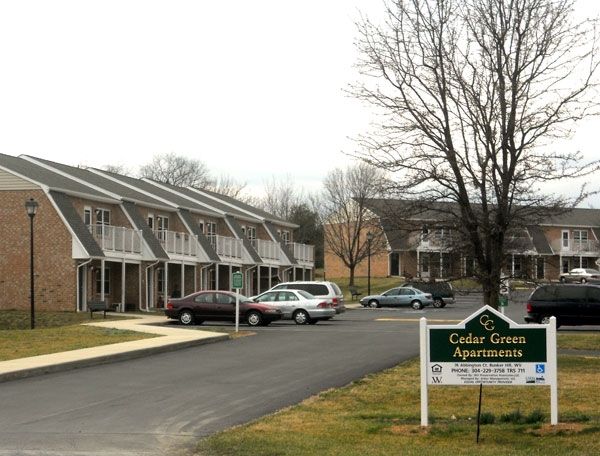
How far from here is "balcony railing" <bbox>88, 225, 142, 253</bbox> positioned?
147 ft

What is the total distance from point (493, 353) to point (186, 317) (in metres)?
26.7

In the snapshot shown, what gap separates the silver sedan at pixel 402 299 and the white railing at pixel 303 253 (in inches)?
522

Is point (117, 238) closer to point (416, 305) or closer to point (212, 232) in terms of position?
point (212, 232)

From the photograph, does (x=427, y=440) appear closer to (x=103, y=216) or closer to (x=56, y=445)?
(x=56, y=445)

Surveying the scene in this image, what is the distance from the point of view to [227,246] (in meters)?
59.2

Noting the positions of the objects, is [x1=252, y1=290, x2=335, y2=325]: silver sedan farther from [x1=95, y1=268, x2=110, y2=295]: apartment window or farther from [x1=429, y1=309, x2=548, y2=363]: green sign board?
→ [x1=429, y1=309, x2=548, y2=363]: green sign board

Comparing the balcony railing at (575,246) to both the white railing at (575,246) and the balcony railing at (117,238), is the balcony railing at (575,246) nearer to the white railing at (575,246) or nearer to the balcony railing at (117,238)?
the white railing at (575,246)

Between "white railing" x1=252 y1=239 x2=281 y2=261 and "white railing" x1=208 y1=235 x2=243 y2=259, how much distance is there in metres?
3.41

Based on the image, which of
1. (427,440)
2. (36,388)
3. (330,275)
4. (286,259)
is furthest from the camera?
(330,275)

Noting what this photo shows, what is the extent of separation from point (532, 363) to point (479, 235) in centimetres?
775

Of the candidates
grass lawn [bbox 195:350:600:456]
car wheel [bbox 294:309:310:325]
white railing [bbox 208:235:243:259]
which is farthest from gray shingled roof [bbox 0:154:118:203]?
grass lawn [bbox 195:350:600:456]

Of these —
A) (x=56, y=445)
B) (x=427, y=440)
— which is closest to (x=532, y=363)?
(x=427, y=440)

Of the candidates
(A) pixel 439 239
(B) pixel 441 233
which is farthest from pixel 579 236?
(A) pixel 439 239

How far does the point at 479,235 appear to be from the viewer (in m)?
19.0
